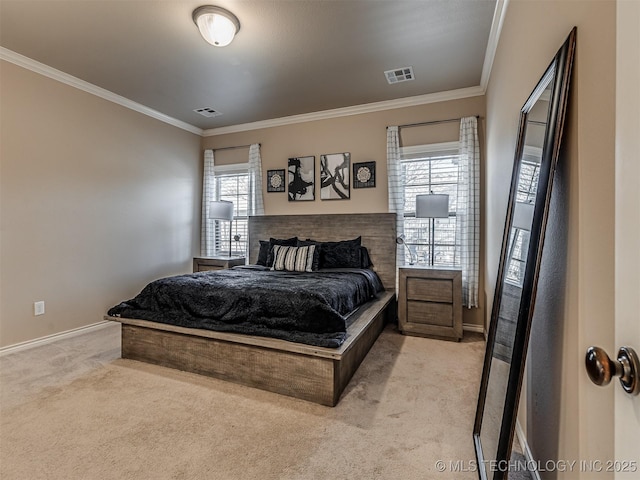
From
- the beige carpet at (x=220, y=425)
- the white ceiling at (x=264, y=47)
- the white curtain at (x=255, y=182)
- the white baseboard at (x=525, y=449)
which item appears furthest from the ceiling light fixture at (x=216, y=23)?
Result: the white baseboard at (x=525, y=449)

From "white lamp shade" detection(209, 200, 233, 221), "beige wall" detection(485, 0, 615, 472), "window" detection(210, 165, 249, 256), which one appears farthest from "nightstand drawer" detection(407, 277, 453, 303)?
"white lamp shade" detection(209, 200, 233, 221)

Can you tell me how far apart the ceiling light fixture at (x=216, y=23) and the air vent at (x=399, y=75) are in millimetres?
1614

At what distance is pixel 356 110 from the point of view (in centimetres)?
418

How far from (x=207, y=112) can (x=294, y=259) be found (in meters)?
2.50

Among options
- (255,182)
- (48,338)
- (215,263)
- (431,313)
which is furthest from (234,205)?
(431,313)

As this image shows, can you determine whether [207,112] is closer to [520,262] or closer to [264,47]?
[264,47]

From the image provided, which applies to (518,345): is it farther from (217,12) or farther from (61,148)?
(61,148)

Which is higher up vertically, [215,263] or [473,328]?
[215,263]

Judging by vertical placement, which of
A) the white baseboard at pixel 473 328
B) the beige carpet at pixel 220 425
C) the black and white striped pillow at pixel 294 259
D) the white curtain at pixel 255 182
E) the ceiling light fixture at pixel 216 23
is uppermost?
the ceiling light fixture at pixel 216 23

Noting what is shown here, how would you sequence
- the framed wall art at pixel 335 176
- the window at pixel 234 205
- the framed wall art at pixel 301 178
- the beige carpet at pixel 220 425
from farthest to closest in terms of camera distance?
the window at pixel 234 205 < the framed wall art at pixel 301 178 < the framed wall art at pixel 335 176 < the beige carpet at pixel 220 425

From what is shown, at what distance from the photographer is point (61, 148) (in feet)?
11.0

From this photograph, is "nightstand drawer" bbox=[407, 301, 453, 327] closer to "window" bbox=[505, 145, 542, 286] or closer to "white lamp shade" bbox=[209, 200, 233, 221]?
"window" bbox=[505, 145, 542, 286]

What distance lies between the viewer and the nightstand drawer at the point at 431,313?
3307 mm

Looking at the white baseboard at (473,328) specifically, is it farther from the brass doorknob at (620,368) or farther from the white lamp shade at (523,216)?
the brass doorknob at (620,368)
